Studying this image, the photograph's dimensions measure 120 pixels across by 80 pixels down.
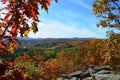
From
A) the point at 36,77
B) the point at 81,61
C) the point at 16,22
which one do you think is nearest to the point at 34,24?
the point at 16,22

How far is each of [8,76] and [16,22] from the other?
1.01 metres

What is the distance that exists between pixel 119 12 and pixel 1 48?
2264 centimetres

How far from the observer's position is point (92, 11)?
27375 millimetres

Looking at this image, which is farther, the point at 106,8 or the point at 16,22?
the point at 106,8

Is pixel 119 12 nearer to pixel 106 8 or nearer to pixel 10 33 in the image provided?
pixel 106 8

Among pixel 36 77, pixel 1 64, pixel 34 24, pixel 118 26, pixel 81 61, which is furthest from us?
pixel 81 61

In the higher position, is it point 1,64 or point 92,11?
point 92,11

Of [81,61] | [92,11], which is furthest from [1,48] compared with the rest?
[81,61]

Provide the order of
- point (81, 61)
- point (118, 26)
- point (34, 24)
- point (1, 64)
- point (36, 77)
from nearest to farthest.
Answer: point (1, 64) < point (34, 24) < point (36, 77) < point (118, 26) < point (81, 61)

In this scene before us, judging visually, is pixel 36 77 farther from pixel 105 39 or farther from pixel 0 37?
pixel 0 37

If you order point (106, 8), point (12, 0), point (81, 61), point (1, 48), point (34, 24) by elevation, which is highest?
point (106, 8)

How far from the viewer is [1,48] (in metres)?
5.68

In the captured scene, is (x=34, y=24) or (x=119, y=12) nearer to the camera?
(x=34, y=24)

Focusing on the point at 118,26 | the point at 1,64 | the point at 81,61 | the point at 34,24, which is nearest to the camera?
the point at 1,64
